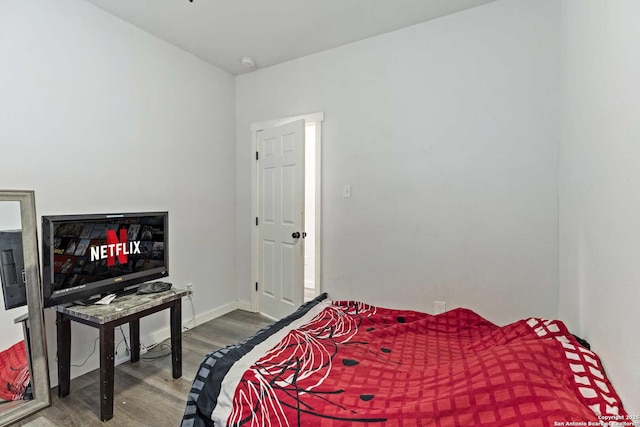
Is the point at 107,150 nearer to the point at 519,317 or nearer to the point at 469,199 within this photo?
the point at 469,199

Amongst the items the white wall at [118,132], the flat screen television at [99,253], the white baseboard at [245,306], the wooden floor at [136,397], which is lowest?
the wooden floor at [136,397]

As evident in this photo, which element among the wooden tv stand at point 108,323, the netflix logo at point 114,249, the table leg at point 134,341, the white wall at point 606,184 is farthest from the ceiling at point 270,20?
the table leg at point 134,341

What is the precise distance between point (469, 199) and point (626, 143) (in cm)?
156

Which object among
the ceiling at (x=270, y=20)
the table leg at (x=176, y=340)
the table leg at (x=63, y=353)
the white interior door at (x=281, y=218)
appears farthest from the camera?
the white interior door at (x=281, y=218)

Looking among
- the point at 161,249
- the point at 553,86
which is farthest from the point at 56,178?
the point at 553,86

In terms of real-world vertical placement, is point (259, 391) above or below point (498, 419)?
below

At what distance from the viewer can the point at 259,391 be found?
1.38 m

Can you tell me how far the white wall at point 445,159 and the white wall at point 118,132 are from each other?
106 centimetres

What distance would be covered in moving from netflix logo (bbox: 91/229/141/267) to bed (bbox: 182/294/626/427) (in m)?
1.21

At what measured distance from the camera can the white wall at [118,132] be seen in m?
2.05

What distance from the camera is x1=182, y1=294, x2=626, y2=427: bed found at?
101 cm

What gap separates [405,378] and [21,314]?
230 cm

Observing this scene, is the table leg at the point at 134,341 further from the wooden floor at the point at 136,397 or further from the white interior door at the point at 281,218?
the white interior door at the point at 281,218

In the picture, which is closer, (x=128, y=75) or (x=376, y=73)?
(x=128, y=75)
